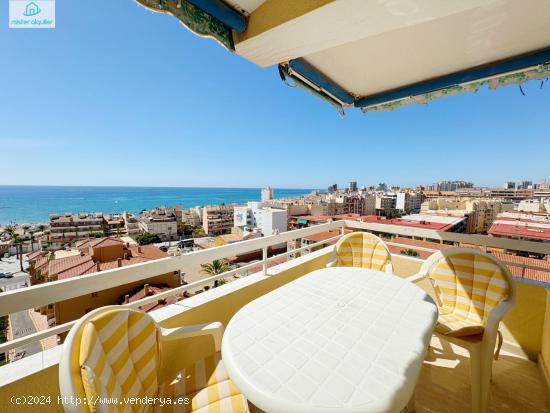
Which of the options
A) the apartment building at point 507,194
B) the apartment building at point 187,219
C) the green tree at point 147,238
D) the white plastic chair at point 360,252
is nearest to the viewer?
the white plastic chair at point 360,252

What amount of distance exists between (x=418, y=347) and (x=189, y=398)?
0.90m

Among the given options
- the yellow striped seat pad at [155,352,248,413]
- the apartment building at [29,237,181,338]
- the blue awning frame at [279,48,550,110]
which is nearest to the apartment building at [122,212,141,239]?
the apartment building at [29,237,181,338]

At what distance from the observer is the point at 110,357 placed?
714 millimetres

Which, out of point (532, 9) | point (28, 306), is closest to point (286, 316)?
point (28, 306)

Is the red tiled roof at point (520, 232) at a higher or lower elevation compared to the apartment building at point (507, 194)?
lower

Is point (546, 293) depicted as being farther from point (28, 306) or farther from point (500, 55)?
point (28, 306)

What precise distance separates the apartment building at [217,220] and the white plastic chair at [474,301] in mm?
39470

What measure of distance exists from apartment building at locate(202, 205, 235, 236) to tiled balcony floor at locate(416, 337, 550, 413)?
39437 mm

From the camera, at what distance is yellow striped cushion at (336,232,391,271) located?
2000mm

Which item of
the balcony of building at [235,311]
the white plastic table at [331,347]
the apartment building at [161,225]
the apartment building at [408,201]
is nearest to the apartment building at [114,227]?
the apartment building at [161,225]

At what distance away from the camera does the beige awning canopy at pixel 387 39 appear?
3.40ft

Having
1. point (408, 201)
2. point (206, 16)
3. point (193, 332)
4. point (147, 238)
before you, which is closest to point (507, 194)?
point (408, 201)

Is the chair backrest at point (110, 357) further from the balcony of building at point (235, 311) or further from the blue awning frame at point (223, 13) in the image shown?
the blue awning frame at point (223, 13)

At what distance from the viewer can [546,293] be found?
1584 mm
